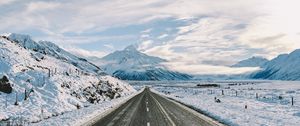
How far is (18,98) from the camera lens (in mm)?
29812

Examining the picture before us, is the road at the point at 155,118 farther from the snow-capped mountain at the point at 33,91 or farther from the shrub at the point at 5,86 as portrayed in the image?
the shrub at the point at 5,86

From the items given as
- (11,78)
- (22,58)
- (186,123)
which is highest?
(22,58)

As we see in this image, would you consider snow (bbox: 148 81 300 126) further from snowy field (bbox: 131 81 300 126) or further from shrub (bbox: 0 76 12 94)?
shrub (bbox: 0 76 12 94)

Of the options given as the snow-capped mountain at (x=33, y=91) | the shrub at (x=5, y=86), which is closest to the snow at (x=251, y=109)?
the snow-capped mountain at (x=33, y=91)

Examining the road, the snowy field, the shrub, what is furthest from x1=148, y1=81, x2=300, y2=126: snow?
the shrub

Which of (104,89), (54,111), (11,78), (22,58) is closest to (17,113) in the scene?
(54,111)

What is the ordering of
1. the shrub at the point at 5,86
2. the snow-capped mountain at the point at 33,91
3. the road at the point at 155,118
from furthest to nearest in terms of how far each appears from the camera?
the shrub at the point at 5,86
the snow-capped mountain at the point at 33,91
the road at the point at 155,118

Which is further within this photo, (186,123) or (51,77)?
(51,77)

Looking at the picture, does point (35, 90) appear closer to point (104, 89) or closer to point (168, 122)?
point (168, 122)

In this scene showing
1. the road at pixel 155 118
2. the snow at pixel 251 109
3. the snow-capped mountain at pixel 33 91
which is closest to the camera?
the road at pixel 155 118

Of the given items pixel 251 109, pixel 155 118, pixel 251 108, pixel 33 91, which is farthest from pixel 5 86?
pixel 251 108

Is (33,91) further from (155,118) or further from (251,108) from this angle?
(251,108)

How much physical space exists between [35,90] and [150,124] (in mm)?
16243

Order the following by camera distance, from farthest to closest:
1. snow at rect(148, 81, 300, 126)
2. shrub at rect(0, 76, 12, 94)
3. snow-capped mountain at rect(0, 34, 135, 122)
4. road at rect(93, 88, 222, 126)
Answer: shrub at rect(0, 76, 12, 94)
snow-capped mountain at rect(0, 34, 135, 122)
snow at rect(148, 81, 300, 126)
road at rect(93, 88, 222, 126)
